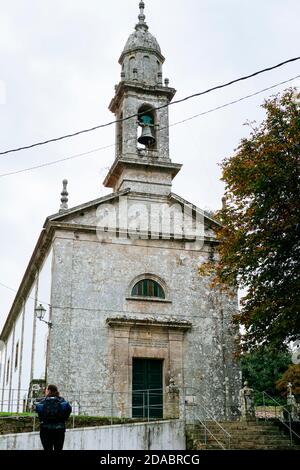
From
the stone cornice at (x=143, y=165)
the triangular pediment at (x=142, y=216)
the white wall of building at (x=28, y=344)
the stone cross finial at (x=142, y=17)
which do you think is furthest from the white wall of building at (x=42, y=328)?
the stone cross finial at (x=142, y=17)

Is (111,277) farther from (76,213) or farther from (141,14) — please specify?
(141,14)

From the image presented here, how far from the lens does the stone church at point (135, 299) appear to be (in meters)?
24.4

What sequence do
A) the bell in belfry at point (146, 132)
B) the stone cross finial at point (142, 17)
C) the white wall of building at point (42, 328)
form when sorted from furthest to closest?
1. the stone cross finial at point (142, 17)
2. the bell in belfry at point (146, 132)
3. the white wall of building at point (42, 328)

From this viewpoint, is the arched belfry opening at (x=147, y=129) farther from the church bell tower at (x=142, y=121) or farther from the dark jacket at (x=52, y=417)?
the dark jacket at (x=52, y=417)

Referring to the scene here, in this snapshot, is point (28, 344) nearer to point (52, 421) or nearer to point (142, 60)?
point (142, 60)

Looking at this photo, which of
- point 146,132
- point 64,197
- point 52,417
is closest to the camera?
point 52,417

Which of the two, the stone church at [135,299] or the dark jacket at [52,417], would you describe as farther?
the stone church at [135,299]

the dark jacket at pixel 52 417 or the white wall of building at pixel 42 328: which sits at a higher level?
the white wall of building at pixel 42 328

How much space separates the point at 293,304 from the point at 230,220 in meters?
4.02

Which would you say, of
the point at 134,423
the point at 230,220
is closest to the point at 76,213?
the point at 230,220

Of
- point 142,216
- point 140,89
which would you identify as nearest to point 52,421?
point 142,216

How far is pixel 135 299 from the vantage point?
84.3 ft

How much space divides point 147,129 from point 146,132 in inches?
7.3

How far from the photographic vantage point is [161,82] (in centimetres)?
2962
